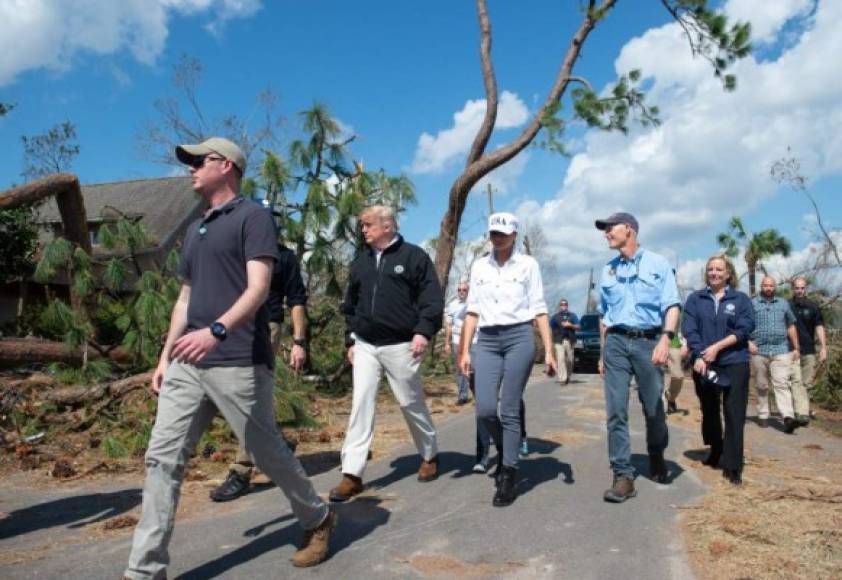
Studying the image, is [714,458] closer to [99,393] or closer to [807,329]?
[807,329]

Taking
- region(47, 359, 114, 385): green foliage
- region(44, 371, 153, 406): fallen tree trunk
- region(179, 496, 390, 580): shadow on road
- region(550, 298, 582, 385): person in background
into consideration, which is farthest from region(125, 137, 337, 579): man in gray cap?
region(550, 298, 582, 385): person in background

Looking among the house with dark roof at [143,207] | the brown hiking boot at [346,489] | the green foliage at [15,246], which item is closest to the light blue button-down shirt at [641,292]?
the brown hiking boot at [346,489]

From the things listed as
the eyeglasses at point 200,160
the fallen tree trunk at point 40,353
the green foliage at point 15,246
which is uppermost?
the green foliage at point 15,246

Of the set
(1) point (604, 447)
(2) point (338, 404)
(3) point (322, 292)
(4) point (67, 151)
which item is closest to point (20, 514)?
(1) point (604, 447)

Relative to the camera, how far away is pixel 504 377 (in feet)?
16.2

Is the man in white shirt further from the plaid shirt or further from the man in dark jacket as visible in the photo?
the man in dark jacket

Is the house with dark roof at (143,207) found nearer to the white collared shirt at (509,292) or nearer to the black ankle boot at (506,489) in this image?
the white collared shirt at (509,292)

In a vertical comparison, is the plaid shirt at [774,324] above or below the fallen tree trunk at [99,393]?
above

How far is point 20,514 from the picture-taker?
476 cm

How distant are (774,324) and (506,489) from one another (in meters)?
5.87

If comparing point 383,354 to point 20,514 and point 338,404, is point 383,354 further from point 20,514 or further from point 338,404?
point 338,404

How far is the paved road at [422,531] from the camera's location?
11.6ft

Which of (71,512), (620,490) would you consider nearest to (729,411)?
(620,490)

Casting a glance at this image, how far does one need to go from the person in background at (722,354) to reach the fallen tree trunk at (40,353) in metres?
6.38
